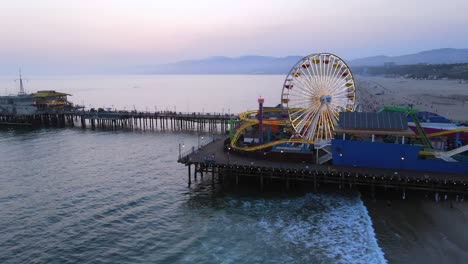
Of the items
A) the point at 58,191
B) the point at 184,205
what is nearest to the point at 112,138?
the point at 58,191

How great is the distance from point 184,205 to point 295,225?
12.4 metres

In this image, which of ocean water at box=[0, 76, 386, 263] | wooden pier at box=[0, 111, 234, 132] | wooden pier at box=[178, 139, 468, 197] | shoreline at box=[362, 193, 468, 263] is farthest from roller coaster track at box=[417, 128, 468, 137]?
wooden pier at box=[0, 111, 234, 132]

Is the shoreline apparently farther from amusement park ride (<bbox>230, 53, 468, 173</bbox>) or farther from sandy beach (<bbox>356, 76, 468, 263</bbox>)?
amusement park ride (<bbox>230, 53, 468, 173</bbox>)

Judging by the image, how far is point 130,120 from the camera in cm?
9431

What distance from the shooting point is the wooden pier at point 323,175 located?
38.1 meters

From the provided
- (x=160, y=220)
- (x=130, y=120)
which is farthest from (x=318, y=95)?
(x=130, y=120)

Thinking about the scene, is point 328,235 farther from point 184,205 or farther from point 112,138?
point 112,138

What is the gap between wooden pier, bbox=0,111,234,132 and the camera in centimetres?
8700

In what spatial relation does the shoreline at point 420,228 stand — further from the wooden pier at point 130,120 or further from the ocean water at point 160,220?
the wooden pier at point 130,120

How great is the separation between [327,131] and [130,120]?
5923cm

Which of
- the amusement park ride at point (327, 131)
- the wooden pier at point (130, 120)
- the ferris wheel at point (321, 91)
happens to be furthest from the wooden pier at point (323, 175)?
the wooden pier at point (130, 120)

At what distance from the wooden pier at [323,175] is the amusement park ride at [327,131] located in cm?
179

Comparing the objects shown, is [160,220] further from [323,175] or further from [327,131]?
[327,131]

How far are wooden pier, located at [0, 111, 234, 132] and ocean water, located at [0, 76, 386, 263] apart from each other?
33406 millimetres
